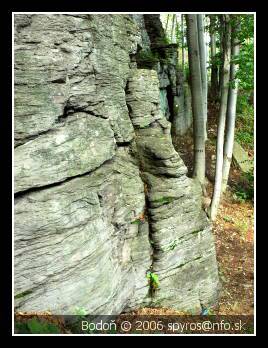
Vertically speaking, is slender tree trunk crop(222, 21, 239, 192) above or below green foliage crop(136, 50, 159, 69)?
below

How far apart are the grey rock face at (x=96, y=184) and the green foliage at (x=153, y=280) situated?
0.12 meters

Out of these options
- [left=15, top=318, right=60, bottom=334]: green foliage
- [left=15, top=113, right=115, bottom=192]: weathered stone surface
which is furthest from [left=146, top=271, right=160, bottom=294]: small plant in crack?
[left=15, top=318, right=60, bottom=334]: green foliage

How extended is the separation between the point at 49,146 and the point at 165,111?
10.6 m

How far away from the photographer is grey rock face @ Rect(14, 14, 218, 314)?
5.60 metres

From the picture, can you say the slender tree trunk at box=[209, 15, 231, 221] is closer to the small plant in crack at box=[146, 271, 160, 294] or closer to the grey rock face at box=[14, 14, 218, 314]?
the grey rock face at box=[14, 14, 218, 314]

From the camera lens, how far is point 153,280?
8242 millimetres

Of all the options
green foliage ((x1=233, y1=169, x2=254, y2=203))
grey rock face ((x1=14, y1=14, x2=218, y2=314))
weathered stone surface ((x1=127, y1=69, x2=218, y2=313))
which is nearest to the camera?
grey rock face ((x1=14, y1=14, x2=218, y2=314))

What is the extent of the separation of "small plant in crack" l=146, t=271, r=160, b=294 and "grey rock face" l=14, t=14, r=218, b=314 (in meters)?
0.12

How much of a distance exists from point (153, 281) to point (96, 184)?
2.88m

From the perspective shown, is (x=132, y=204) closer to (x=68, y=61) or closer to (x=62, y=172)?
(x=62, y=172)

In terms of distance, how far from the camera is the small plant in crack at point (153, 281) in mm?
8219

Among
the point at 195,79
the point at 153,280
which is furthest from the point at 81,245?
the point at 195,79

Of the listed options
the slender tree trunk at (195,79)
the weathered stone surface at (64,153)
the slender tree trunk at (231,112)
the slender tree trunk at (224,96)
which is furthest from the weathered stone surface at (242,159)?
the weathered stone surface at (64,153)

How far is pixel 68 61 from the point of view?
6.29 m
